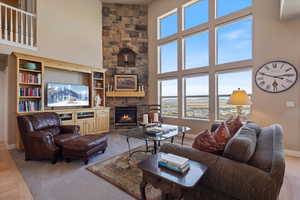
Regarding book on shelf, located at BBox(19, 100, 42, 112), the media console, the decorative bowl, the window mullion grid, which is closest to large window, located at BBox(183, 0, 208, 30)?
the window mullion grid

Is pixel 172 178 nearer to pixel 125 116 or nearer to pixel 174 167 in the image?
pixel 174 167

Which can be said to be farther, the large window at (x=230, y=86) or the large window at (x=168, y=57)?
the large window at (x=168, y=57)

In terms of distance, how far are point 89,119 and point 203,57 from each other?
4.16 metres

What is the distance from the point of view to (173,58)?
211 inches

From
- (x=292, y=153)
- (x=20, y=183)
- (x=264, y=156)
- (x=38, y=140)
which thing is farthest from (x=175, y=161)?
(x=292, y=153)

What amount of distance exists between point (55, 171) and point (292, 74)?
16.5ft

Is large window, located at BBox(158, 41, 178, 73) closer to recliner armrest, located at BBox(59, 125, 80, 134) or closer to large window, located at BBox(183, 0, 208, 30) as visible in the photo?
large window, located at BBox(183, 0, 208, 30)

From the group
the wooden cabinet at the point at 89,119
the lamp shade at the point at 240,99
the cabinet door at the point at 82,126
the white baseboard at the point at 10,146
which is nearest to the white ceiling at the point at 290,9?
the lamp shade at the point at 240,99

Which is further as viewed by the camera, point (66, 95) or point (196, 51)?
point (196, 51)

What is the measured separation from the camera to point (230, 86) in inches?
163

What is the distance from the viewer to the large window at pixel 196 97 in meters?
4.59

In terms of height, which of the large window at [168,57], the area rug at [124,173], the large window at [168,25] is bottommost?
the area rug at [124,173]

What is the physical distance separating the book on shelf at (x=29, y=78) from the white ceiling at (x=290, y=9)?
5.57m

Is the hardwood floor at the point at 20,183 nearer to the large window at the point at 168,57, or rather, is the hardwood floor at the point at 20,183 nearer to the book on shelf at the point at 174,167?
the book on shelf at the point at 174,167
